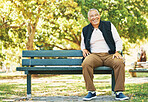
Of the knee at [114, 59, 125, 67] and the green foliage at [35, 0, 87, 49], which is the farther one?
the green foliage at [35, 0, 87, 49]

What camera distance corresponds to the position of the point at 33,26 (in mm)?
19125

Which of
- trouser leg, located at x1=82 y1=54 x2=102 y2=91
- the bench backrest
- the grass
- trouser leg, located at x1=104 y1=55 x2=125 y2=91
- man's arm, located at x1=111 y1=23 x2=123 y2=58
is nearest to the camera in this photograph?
trouser leg, located at x1=104 y1=55 x2=125 y2=91

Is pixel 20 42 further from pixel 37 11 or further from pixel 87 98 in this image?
pixel 87 98

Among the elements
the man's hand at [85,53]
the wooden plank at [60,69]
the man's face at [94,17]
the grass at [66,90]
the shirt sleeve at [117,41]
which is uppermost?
the man's face at [94,17]

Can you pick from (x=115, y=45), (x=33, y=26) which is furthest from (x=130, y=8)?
(x=115, y=45)

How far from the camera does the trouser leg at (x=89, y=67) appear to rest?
551 centimetres

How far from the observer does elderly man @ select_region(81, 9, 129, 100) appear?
18.3ft

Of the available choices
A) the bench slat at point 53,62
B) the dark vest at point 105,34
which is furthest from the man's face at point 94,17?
the bench slat at point 53,62

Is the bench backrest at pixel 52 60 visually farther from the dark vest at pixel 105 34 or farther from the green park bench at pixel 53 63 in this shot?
the dark vest at pixel 105 34

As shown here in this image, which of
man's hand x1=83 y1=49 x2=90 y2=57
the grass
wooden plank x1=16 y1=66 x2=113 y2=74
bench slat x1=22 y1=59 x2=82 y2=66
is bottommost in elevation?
the grass

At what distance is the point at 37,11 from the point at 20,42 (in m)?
6.80

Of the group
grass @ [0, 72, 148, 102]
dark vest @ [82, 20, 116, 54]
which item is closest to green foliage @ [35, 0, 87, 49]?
grass @ [0, 72, 148, 102]

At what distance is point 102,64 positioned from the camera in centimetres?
583

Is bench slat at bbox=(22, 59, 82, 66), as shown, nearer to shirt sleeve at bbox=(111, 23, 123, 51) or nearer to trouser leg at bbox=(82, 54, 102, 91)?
trouser leg at bbox=(82, 54, 102, 91)
